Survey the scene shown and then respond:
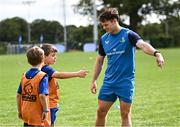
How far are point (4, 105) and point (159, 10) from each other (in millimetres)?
81769

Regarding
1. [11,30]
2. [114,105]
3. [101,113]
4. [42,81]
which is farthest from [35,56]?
[11,30]

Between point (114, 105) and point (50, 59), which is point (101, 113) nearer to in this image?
point (50, 59)

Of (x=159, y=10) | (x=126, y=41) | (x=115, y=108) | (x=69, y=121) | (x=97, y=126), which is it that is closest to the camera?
(x=126, y=41)

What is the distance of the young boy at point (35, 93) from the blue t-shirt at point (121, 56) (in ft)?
3.78

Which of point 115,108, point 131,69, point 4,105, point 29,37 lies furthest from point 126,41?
point 29,37

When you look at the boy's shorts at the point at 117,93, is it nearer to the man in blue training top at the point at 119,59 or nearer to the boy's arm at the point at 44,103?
the man in blue training top at the point at 119,59

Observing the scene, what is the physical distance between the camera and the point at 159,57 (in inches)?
247

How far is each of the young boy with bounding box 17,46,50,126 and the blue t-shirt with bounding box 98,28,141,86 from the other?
1152mm

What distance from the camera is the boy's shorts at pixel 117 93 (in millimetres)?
6992

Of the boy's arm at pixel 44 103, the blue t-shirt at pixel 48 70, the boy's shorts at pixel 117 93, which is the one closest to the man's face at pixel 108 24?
the boy's shorts at pixel 117 93

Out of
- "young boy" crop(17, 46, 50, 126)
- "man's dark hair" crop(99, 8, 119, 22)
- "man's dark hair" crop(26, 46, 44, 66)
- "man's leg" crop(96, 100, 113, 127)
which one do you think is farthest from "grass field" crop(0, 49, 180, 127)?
"man's dark hair" crop(26, 46, 44, 66)

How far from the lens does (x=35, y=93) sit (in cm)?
633

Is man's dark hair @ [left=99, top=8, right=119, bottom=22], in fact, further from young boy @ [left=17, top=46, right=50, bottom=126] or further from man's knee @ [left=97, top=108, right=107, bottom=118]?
man's knee @ [left=97, top=108, right=107, bottom=118]

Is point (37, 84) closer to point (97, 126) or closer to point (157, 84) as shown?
point (97, 126)
